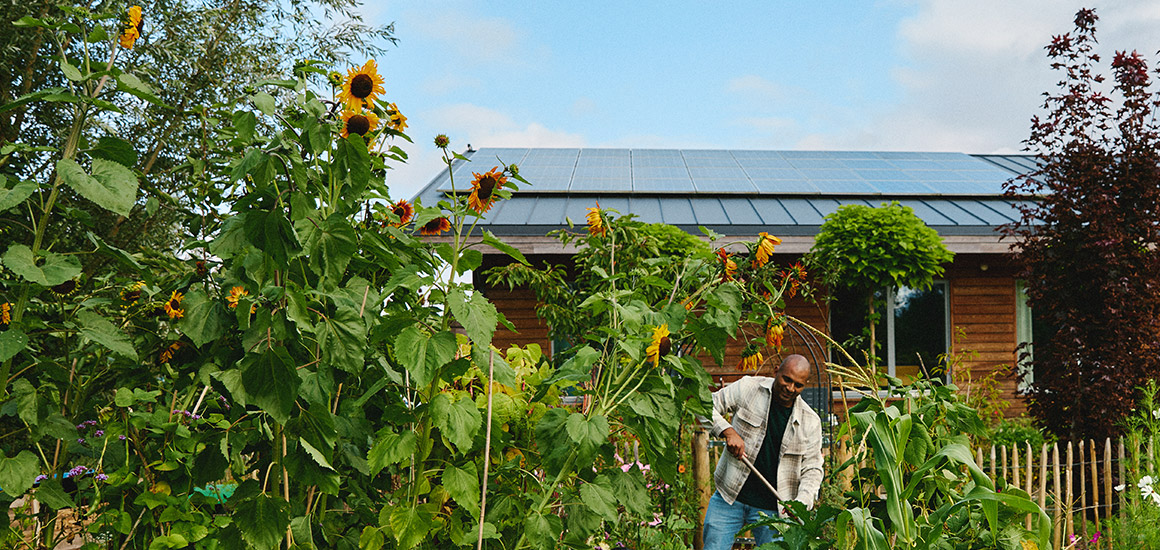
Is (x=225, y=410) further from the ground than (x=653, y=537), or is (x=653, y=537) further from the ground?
(x=225, y=410)

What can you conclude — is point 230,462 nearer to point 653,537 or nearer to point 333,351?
point 333,351

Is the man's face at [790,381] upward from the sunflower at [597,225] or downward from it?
downward

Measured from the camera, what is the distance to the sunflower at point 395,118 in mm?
1862

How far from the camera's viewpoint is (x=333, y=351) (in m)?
1.44

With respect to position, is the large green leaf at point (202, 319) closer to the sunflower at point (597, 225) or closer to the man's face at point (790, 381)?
the sunflower at point (597, 225)

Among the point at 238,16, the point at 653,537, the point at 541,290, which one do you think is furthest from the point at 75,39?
the point at 653,537

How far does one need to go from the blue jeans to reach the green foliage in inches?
127

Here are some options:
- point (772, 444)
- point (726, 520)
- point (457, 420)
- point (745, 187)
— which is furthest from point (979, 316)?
point (457, 420)

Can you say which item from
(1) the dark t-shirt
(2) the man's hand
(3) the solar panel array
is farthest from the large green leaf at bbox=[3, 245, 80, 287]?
(3) the solar panel array

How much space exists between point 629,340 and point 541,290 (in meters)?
1.99

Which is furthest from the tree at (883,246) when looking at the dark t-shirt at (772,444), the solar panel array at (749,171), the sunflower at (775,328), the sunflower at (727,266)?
the sunflower at (727,266)

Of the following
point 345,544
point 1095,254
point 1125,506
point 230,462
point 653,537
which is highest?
point 1095,254

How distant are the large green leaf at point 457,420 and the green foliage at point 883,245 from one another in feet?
17.8

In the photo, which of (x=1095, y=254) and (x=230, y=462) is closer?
(x=230, y=462)
